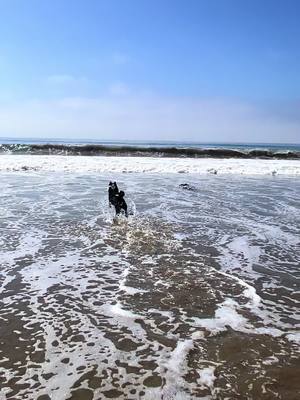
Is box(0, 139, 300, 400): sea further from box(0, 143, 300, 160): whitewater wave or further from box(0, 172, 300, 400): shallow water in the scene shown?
box(0, 143, 300, 160): whitewater wave

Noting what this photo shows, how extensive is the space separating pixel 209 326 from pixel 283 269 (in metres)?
2.93

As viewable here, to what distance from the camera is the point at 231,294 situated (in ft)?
20.6

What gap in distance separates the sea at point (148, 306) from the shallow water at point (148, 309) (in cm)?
2

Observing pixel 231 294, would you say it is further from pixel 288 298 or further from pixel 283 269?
pixel 283 269

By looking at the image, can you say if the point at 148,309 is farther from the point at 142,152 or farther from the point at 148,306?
the point at 142,152

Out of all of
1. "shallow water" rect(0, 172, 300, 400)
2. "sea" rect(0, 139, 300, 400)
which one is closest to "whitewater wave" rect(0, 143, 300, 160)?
"sea" rect(0, 139, 300, 400)

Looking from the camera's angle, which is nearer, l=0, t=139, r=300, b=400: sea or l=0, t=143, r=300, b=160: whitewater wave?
l=0, t=139, r=300, b=400: sea

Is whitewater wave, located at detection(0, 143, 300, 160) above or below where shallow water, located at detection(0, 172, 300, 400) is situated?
above

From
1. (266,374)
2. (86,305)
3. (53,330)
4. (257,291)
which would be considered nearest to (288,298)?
(257,291)

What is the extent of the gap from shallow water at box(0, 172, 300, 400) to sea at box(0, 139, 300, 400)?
0.06 ft

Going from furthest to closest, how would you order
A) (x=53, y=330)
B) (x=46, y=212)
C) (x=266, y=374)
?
(x=46, y=212)
(x=53, y=330)
(x=266, y=374)

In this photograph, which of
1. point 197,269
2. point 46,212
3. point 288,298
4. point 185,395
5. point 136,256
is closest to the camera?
point 185,395

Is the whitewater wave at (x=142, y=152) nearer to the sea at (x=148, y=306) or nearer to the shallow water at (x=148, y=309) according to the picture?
Answer: the sea at (x=148, y=306)

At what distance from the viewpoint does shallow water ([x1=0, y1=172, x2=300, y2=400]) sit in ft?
13.0
